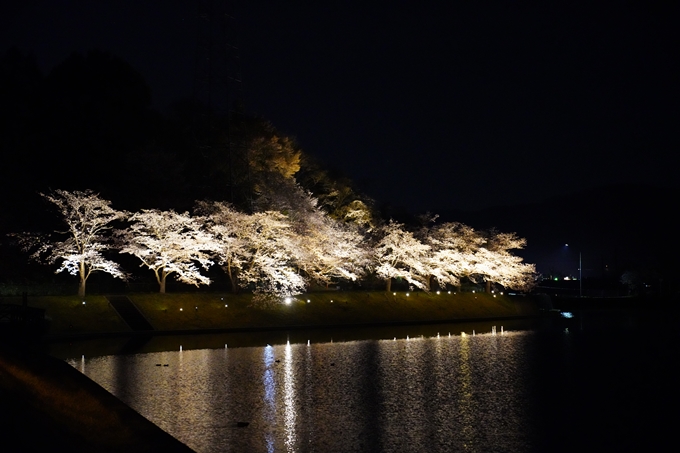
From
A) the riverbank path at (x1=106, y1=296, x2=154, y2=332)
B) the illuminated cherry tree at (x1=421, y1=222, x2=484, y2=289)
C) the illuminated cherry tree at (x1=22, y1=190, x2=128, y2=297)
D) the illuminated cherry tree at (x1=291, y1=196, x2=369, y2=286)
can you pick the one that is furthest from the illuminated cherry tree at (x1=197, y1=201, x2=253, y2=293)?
the illuminated cherry tree at (x1=421, y1=222, x2=484, y2=289)

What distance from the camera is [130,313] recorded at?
112 feet

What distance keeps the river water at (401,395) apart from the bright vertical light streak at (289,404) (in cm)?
4

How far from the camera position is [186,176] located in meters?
47.4

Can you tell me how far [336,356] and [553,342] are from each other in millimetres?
11462

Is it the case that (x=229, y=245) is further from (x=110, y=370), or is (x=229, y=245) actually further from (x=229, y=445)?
(x=229, y=445)

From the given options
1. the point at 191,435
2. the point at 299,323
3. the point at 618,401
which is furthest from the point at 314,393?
the point at 299,323

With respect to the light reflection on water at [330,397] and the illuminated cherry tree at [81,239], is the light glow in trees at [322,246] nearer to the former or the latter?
the illuminated cherry tree at [81,239]

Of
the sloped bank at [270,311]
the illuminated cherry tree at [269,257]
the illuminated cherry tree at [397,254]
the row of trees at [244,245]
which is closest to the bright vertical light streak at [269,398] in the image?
the sloped bank at [270,311]

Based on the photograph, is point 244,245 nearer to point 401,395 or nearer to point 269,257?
point 269,257

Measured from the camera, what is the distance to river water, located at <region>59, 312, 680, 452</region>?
1111cm

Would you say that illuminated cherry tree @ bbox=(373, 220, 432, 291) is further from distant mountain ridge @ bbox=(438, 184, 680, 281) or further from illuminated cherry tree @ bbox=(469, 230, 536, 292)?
distant mountain ridge @ bbox=(438, 184, 680, 281)

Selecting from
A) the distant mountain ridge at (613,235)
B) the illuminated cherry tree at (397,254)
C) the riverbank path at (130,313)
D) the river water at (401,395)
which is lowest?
the river water at (401,395)

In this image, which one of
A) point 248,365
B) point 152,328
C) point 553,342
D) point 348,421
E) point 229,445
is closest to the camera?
point 229,445

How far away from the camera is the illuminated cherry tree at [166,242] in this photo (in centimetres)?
3716
